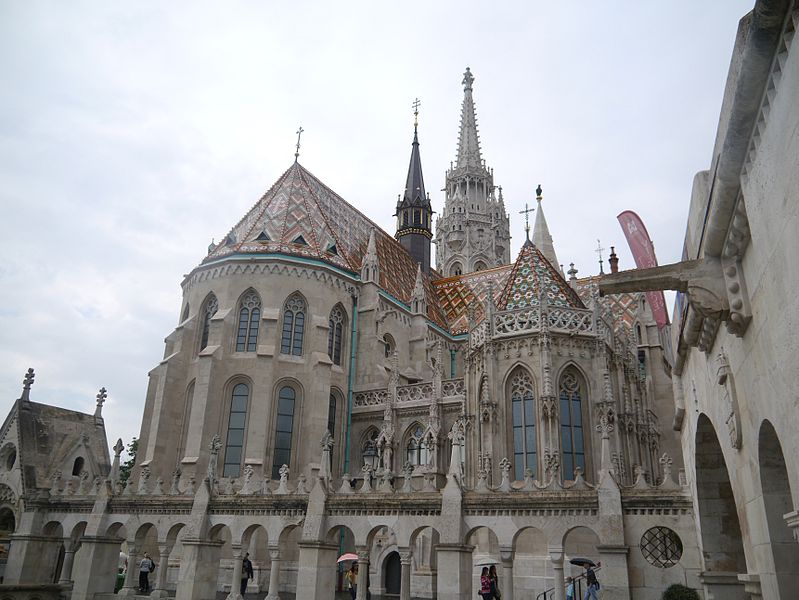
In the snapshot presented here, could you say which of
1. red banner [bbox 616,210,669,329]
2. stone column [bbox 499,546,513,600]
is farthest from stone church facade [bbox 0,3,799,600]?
red banner [bbox 616,210,669,329]

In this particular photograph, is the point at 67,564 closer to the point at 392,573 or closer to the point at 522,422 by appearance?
the point at 392,573

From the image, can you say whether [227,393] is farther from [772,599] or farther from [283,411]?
[772,599]

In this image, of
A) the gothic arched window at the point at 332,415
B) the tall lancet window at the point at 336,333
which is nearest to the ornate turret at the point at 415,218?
the tall lancet window at the point at 336,333

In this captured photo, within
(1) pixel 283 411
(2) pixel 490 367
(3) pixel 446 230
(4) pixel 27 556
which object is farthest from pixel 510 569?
(3) pixel 446 230

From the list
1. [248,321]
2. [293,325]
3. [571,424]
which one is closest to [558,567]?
[571,424]

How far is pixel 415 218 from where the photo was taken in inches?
1850

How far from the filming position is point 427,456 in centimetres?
2652

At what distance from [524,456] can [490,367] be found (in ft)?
10.6

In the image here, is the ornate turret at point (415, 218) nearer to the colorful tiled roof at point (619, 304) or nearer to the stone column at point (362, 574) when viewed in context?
the colorful tiled roof at point (619, 304)

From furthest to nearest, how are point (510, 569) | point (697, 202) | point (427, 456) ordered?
point (427, 456)
point (510, 569)
point (697, 202)

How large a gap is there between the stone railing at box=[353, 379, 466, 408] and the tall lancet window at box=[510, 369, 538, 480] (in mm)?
4165

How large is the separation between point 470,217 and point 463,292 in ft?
66.0

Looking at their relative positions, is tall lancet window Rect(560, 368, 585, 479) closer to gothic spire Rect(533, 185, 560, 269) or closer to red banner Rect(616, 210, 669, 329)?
red banner Rect(616, 210, 669, 329)

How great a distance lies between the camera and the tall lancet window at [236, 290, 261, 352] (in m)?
27.7
